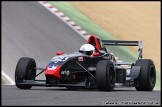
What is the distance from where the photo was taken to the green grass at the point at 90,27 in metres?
27.1

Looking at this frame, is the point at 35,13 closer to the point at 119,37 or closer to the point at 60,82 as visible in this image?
the point at 119,37

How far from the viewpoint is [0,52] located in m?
21.9

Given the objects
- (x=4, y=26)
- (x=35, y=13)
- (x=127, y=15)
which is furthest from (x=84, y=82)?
(x=127, y=15)

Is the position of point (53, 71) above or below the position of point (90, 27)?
below

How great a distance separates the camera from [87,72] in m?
15.9

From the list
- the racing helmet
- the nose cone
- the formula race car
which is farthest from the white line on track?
the nose cone

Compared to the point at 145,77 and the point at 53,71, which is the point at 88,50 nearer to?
the point at 53,71

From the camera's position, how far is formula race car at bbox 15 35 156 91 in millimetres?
15203

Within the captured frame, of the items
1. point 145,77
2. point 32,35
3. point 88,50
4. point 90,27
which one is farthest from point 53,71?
point 90,27

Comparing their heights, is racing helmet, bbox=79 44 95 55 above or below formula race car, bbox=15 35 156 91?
above

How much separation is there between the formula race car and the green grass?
825cm

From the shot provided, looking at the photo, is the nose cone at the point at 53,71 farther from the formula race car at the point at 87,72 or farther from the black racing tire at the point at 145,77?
the black racing tire at the point at 145,77

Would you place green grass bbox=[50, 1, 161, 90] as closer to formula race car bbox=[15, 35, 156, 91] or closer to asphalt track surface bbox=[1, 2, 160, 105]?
asphalt track surface bbox=[1, 2, 160, 105]

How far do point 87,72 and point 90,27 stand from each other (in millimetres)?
14375
